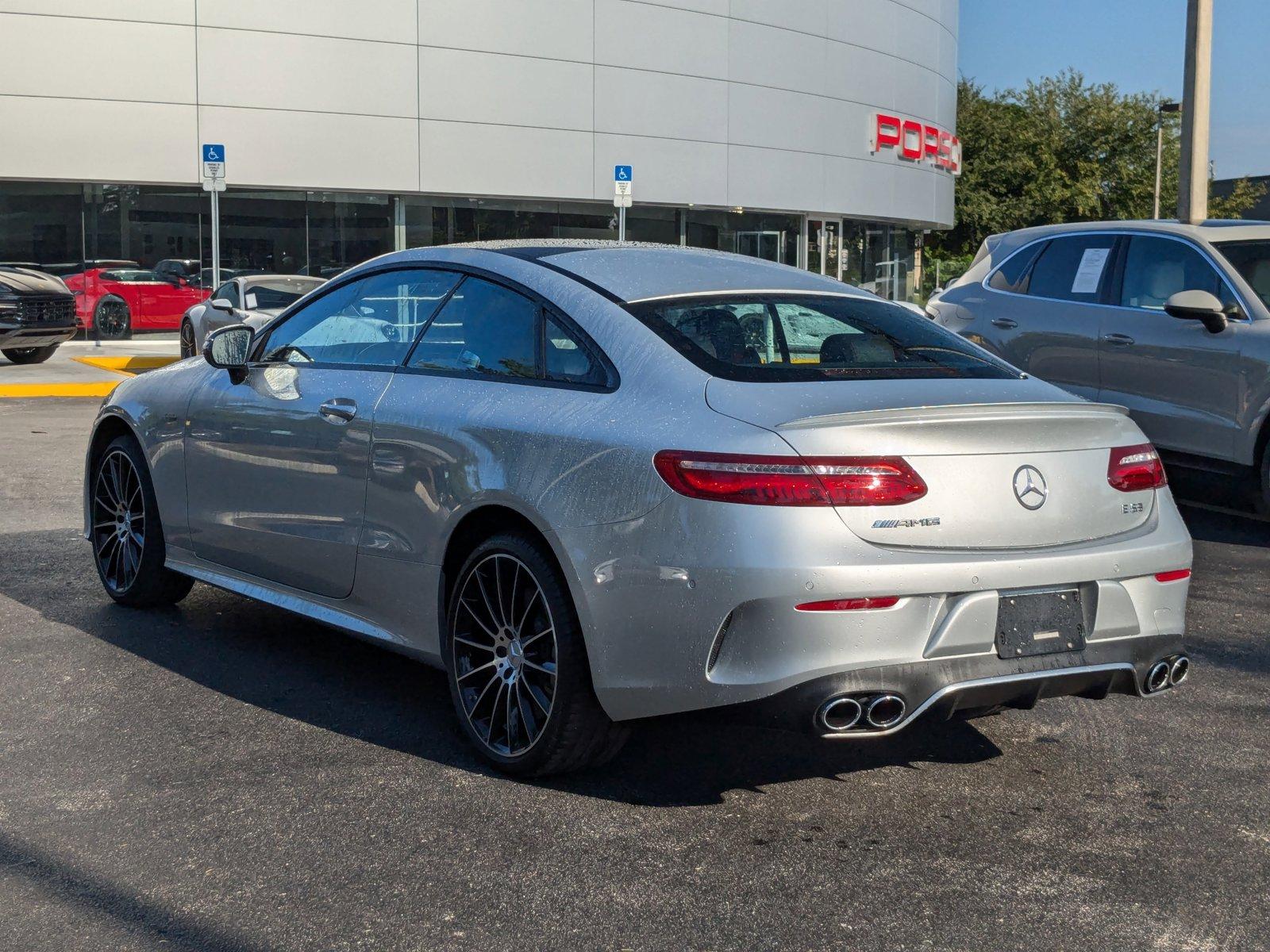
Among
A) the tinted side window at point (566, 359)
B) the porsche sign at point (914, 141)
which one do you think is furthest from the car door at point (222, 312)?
the porsche sign at point (914, 141)

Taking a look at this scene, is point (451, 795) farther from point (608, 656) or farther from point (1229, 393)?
point (1229, 393)

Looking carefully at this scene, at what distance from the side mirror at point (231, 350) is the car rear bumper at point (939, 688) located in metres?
2.80

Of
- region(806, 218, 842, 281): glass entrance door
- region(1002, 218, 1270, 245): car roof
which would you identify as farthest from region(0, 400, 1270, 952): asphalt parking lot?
region(806, 218, 842, 281): glass entrance door

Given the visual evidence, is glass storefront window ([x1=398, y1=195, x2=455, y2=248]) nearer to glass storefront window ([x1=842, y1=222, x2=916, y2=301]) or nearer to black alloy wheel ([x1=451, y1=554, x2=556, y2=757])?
glass storefront window ([x1=842, y1=222, x2=916, y2=301])

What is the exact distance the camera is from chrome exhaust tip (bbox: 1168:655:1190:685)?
14.4 ft

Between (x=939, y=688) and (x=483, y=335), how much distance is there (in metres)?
1.89

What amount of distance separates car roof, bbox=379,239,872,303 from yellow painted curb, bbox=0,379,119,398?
14.8m

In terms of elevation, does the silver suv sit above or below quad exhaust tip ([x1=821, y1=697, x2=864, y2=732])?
above

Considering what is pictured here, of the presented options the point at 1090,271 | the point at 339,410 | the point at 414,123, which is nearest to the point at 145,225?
the point at 414,123

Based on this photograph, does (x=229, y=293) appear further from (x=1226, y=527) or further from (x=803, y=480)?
(x=803, y=480)

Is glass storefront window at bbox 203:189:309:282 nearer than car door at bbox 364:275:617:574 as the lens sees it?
No

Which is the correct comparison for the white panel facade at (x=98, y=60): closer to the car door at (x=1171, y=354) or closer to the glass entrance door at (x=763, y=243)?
the glass entrance door at (x=763, y=243)

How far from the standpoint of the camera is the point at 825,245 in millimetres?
41219

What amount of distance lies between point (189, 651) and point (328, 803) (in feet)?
6.50
